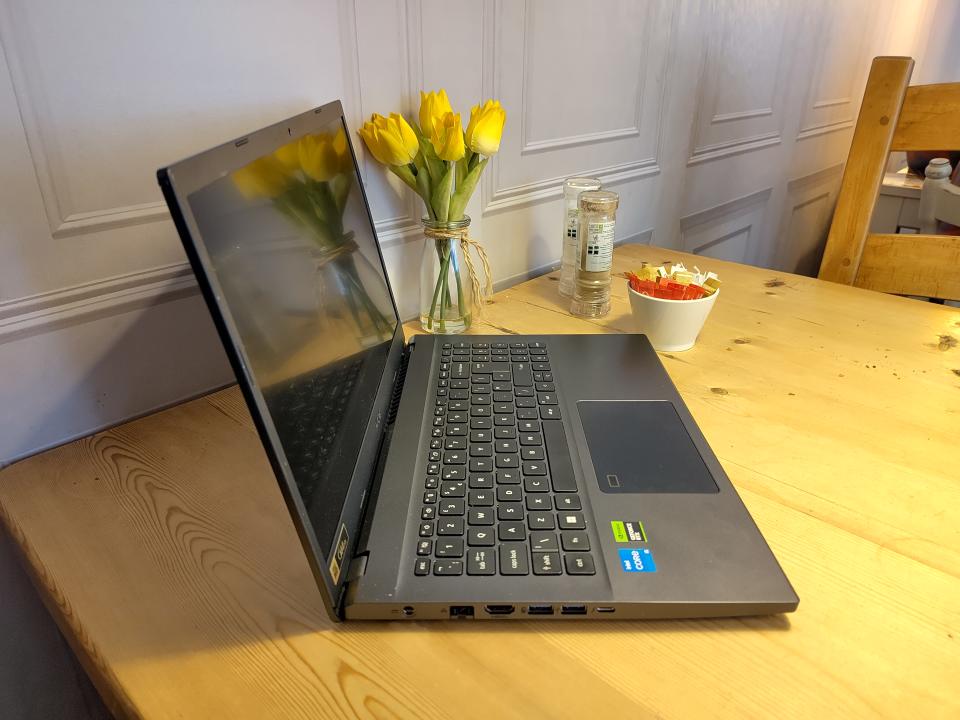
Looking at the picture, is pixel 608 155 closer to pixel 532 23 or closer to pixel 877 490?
pixel 532 23

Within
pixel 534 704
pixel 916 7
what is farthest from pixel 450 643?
pixel 916 7

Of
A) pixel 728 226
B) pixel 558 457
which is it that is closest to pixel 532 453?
pixel 558 457

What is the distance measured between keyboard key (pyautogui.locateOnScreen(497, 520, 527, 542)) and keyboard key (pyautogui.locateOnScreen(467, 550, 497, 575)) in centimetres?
2

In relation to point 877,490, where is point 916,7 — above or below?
above

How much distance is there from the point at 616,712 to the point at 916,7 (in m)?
2.75

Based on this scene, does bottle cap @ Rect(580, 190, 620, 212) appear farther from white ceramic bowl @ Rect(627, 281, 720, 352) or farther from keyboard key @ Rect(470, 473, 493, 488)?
keyboard key @ Rect(470, 473, 493, 488)

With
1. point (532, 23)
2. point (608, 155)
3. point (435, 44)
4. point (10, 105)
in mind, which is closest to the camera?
point (10, 105)

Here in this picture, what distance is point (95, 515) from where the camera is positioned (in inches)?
22.1

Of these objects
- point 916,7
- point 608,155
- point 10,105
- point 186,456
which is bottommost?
point 186,456

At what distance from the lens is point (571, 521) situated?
505 mm

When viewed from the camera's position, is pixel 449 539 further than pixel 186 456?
No

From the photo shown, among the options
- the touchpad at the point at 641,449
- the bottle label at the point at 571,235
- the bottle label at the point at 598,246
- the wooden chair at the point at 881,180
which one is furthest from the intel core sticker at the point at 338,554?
the wooden chair at the point at 881,180

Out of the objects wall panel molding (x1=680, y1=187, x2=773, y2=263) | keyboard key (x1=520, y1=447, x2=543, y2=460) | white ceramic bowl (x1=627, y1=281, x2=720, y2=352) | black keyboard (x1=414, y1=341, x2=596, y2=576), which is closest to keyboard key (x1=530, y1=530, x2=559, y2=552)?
black keyboard (x1=414, y1=341, x2=596, y2=576)

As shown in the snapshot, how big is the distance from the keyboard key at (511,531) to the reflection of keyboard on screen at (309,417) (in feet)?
0.47
